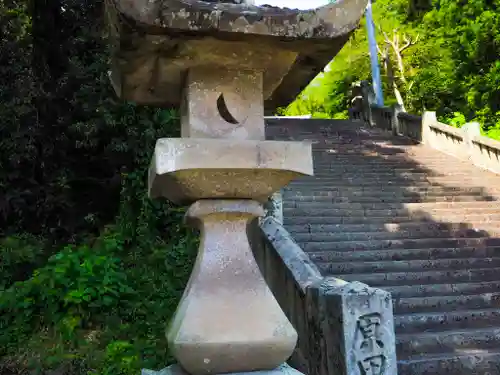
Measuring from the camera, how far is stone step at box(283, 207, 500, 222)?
24.1 ft

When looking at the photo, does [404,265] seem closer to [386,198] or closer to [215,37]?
[386,198]

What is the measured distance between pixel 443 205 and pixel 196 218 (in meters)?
6.52

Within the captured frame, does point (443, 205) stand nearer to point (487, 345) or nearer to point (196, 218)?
point (487, 345)

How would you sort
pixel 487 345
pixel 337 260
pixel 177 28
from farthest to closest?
pixel 337 260 < pixel 487 345 < pixel 177 28

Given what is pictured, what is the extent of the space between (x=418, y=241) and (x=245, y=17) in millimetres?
5155

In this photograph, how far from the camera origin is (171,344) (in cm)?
237

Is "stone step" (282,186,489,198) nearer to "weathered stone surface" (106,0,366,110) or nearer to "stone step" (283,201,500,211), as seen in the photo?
"stone step" (283,201,500,211)

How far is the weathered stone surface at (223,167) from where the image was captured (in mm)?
2334

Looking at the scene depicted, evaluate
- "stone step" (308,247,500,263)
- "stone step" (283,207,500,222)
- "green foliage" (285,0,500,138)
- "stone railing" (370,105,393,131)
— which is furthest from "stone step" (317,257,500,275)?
"stone railing" (370,105,393,131)

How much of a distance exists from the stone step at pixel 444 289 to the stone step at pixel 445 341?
2.23 ft

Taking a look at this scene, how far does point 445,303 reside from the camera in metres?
5.33

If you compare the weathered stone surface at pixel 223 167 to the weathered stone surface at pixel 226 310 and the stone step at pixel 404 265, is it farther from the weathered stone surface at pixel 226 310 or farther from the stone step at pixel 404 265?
the stone step at pixel 404 265

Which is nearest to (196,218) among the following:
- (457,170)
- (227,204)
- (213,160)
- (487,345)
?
(227,204)

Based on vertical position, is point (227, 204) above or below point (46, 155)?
below
